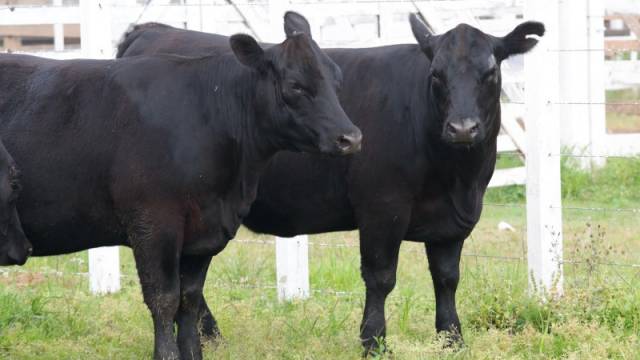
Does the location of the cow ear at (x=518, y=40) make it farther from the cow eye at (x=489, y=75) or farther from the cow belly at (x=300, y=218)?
the cow belly at (x=300, y=218)

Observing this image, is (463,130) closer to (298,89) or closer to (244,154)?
(298,89)

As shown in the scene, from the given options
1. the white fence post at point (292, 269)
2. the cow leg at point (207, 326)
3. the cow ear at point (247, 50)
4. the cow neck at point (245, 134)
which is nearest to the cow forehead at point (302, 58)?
the cow ear at point (247, 50)

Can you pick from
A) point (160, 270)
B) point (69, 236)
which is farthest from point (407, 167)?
point (69, 236)

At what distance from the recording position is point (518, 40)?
6789 millimetres

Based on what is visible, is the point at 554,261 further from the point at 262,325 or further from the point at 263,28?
the point at 263,28

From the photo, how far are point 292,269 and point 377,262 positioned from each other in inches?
69.2

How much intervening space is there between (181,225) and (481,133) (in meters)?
1.64

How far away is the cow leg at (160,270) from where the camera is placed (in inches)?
241

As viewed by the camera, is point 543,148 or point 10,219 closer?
point 10,219

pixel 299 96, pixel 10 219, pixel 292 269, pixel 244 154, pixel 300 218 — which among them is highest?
pixel 299 96

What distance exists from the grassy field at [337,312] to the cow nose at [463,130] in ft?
3.76

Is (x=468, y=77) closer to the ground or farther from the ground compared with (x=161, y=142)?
farther from the ground

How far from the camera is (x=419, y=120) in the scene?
22.1 feet

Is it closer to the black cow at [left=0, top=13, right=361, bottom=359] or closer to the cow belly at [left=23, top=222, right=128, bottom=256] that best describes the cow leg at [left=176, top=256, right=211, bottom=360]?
the black cow at [left=0, top=13, right=361, bottom=359]
